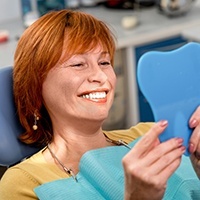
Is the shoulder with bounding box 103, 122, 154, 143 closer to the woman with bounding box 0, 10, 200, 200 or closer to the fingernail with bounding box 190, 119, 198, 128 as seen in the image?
the woman with bounding box 0, 10, 200, 200

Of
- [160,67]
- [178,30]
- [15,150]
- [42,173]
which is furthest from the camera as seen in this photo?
[178,30]

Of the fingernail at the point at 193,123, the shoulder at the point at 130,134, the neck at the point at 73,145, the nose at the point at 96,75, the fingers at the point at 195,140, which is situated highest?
the nose at the point at 96,75

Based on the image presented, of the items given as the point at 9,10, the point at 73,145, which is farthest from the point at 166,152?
the point at 9,10

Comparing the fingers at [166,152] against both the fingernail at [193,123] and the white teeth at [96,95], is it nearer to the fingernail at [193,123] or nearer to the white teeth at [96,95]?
the fingernail at [193,123]

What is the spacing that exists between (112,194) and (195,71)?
16.0 inches

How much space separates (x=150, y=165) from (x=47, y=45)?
1.69 ft

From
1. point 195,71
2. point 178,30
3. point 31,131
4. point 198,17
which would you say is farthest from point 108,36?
point 198,17

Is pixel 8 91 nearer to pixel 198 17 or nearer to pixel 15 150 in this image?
pixel 15 150

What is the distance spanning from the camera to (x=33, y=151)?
5.68ft

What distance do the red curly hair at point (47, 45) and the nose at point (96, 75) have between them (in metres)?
0.06

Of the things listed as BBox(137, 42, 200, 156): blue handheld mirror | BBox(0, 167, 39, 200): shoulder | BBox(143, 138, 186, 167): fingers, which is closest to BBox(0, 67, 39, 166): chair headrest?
BBox(0, 167, 39, 200): shoulder

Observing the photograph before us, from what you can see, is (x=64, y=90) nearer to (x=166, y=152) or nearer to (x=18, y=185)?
(x=18, y=185)

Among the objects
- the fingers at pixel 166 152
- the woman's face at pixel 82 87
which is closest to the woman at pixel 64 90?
the woman's face at pixel 82 87

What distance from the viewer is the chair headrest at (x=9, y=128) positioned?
1.65 metres
